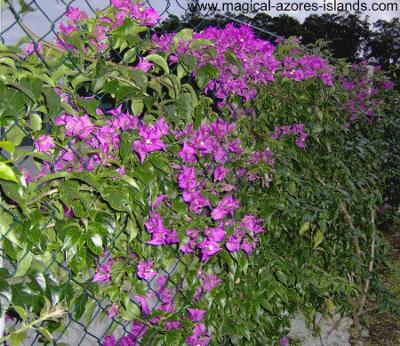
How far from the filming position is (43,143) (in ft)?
4.09

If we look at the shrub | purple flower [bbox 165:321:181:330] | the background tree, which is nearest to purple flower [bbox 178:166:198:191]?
the shrub

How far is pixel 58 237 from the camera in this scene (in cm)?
Answer: 129

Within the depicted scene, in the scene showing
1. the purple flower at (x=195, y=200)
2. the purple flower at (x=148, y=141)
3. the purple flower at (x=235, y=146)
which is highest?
the purple flower at (x=148, y=141)

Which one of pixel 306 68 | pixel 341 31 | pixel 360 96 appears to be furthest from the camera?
pixel 341 31

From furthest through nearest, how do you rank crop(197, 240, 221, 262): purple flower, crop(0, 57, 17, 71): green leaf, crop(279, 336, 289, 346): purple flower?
crop(279, 336, 289, 346): purple flower, crop(197, 240, 221, 262): purple flower, crop(0, 57, 17, 71): green leaf

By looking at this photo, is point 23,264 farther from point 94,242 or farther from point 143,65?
point 143,65

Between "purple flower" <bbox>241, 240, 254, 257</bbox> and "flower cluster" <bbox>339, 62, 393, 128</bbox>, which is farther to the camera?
"flower cluster" <bbox>339, 62, 393, 128</bbox>

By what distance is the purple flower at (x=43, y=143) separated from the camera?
4.09 feet

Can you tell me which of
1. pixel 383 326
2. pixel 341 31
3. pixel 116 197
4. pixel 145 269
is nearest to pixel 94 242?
pixel 116 197

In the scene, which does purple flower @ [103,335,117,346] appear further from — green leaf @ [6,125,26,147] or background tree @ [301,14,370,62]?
background tree @ [301,14,370,62]

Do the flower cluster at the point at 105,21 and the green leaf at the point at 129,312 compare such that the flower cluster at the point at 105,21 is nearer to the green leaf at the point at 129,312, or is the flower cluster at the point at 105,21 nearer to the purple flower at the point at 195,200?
the purple flower at the point at 195,200

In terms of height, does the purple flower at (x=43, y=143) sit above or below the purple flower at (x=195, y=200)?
above

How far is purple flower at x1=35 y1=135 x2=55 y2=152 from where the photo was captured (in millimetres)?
1245

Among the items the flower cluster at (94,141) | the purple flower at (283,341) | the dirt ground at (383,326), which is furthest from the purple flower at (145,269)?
the dirt ground at (383,326)
